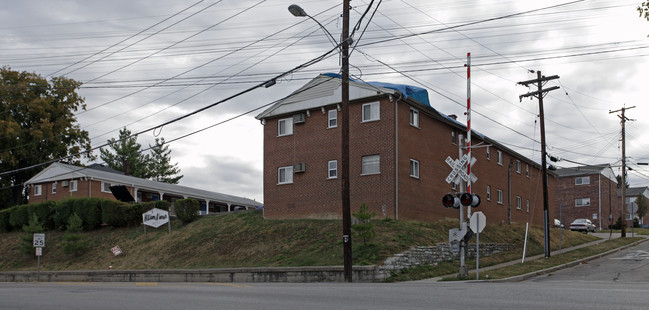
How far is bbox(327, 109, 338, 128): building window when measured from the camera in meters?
33.8

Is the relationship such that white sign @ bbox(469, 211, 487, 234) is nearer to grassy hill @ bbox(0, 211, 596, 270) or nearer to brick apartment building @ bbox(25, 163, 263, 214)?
grassy hill @ bbox(0, 211, 596, 270)

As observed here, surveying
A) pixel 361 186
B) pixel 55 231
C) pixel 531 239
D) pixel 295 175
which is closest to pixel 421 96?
pixel 361 186

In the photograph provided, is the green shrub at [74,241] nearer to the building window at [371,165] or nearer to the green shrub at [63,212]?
the green shrub at [63,212]

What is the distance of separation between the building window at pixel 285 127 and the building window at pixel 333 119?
2973 mm

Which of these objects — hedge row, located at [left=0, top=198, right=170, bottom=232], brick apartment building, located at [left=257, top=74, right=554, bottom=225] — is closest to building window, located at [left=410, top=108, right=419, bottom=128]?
brick apartment building, located at [left=257, top=74, right=554, bottom=225]

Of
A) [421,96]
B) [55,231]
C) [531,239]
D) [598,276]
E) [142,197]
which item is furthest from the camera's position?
[142,197]

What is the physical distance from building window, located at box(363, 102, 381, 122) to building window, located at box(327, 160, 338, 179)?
2922mm

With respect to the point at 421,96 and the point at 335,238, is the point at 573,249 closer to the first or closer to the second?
the point at 421,96

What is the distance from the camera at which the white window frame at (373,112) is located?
3203 centimetres

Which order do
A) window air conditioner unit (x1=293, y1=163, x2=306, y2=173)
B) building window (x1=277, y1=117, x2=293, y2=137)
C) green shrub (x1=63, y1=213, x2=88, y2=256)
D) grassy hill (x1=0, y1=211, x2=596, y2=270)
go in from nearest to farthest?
grassy hill (x1=0, y1=211, x2=596, y2=270), window air conditioner unit (x1=293, y1=163, x2=306, y2=173), building window (x1=277, y1=117, x2=293, y2=137), green shrub (x1=63, y1=213, x2=88, y2=256)

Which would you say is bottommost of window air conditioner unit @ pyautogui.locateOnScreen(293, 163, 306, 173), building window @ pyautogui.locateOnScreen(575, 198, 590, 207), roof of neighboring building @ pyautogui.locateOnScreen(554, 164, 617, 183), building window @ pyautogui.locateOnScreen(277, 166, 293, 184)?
building window @ pyautogui.locateOnScreen(575, 198, 590, 207)

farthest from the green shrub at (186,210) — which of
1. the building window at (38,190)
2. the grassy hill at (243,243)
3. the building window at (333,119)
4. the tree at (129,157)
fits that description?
the tree at (129,157)

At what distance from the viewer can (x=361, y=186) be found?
1262 inches

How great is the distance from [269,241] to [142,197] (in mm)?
28480
